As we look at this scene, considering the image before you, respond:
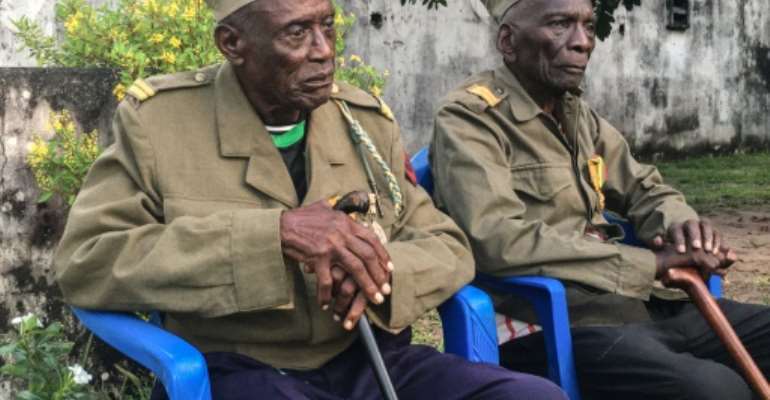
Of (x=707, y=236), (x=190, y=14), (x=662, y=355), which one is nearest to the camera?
(x=662, y=355)

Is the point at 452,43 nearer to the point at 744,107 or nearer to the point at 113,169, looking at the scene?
the point at 744,107

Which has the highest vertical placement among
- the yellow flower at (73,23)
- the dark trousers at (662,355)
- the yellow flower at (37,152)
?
the yellow flower at (73,23)

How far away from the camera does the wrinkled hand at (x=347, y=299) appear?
2.53m

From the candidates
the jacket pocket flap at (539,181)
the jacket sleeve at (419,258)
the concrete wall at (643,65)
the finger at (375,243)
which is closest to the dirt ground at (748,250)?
the jacket pocket flap at (539,181)

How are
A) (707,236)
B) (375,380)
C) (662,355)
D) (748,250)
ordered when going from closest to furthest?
1. (375,380)
2. (662,355)
3. (707,236)
4. (748,250)

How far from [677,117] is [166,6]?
37.6 ft

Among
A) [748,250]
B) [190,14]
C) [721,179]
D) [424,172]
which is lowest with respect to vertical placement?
[721,179]

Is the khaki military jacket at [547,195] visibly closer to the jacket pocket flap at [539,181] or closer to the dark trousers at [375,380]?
the jacket pocket flap at [539,181]

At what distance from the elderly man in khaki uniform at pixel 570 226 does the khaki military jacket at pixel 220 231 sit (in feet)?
0.93

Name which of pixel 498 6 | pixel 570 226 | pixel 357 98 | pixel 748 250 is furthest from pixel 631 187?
pixel 748 250

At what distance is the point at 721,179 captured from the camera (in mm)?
11891

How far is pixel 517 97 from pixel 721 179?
8964 millimetres

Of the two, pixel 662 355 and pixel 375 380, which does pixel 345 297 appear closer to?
pixel 375 380

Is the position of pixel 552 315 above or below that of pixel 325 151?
below
